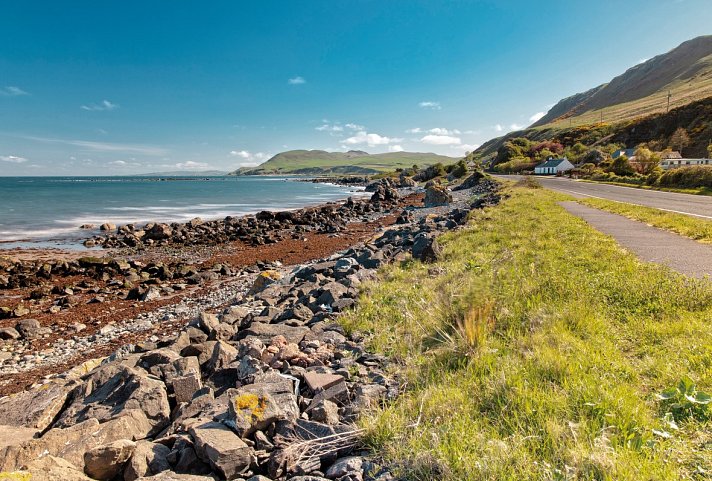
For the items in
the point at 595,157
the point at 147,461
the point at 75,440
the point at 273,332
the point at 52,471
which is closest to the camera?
the point at 52,471

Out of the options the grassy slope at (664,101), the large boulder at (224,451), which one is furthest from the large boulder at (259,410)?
the grassy slope at (664,101)

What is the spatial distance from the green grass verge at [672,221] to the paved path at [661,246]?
331mm

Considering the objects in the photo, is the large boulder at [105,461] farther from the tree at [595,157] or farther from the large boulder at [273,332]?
the tree at [595,157]

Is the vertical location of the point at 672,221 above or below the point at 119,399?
above

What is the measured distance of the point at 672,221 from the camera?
41.6ft

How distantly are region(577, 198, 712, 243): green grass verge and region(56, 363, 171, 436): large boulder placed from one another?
13153 mm

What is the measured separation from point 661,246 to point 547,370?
840 centimetres

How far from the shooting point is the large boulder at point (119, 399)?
13.3 feet

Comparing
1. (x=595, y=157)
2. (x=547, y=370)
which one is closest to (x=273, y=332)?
(x=547, y=370)

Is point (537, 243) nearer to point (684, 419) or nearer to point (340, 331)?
point (340, 331)

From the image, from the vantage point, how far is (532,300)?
5.93 m

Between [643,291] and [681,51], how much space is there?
274 metres

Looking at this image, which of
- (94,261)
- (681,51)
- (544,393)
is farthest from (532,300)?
(681,51)

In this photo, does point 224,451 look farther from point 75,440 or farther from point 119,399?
point 119,399
